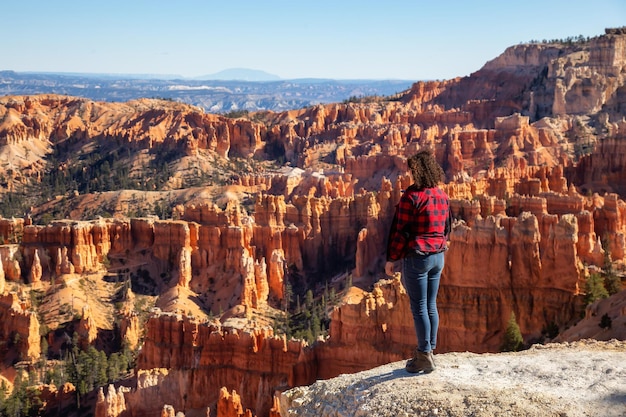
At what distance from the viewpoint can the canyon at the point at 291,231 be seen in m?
35.4

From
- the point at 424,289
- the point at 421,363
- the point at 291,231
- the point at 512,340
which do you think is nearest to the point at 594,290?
the point at 512,340

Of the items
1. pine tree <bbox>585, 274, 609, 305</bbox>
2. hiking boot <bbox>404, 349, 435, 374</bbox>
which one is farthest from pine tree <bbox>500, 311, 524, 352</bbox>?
hiking boot <bbox>404, 349, 435, 374</bbox>

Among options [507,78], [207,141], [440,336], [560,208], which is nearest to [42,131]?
[207,141]

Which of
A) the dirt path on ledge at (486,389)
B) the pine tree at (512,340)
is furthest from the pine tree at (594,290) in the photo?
the dirt path on ledge at (486,389)

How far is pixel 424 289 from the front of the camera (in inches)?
533

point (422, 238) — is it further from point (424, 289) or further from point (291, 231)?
point (291, 231)

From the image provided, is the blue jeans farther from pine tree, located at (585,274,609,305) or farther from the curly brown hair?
pine tree, located at (585,274,609,305)

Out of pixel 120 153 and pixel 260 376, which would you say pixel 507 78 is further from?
pixel 260 376

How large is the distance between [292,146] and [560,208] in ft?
281

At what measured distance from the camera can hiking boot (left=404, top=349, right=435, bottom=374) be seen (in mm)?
13938

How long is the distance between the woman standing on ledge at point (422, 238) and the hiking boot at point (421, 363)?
99 mm

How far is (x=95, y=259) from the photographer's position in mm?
65125

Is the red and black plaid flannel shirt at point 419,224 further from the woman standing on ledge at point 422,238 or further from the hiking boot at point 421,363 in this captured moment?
the hiking boot at point 421,363

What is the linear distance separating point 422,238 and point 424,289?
831 millimetres
